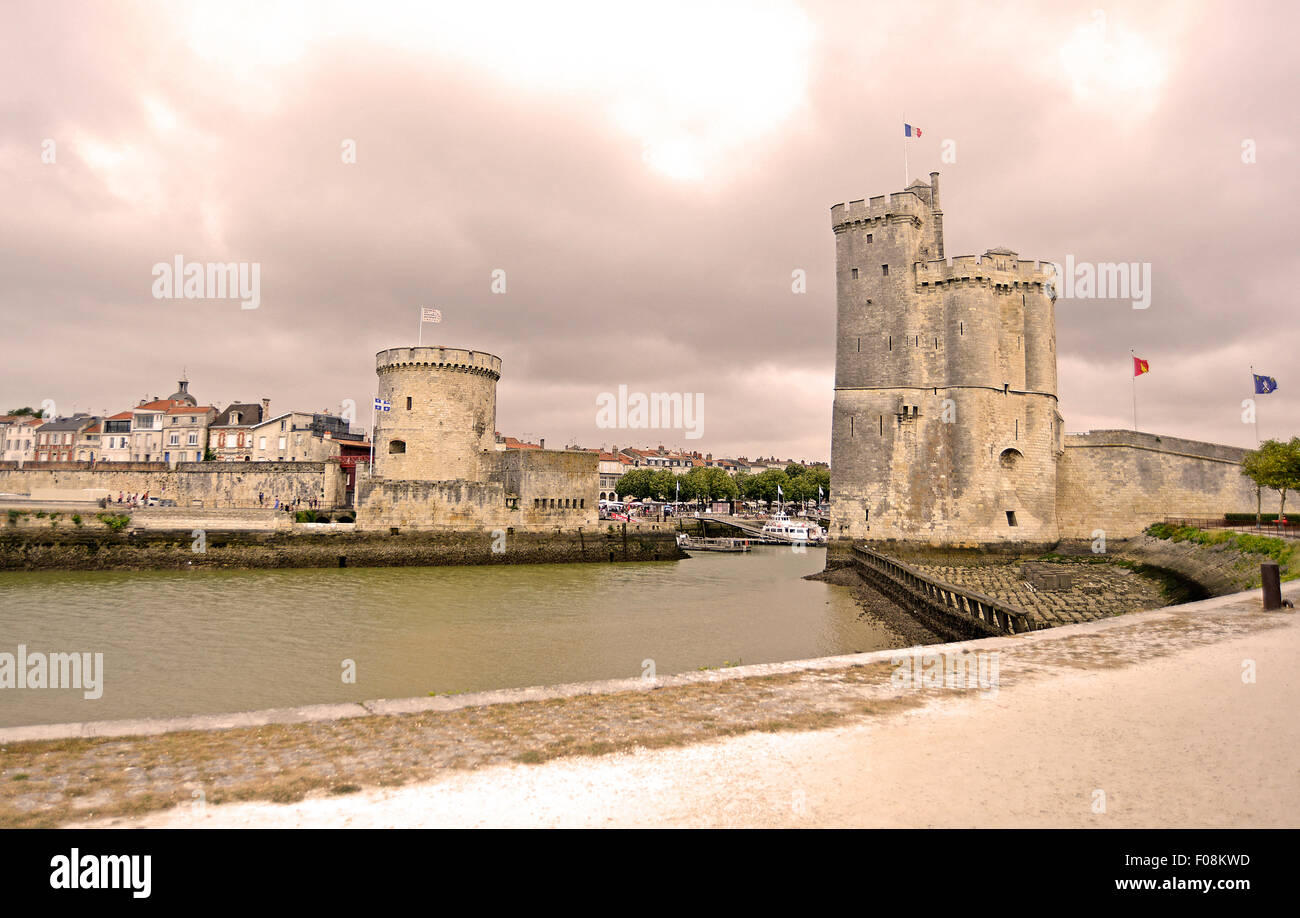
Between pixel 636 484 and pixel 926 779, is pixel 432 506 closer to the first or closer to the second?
pixel 926 779

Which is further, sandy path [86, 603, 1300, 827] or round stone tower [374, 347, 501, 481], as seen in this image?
round stone tower [374, 347, 501, 481]

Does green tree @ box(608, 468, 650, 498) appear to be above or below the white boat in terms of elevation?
above

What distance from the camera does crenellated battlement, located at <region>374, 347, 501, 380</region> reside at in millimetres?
35562

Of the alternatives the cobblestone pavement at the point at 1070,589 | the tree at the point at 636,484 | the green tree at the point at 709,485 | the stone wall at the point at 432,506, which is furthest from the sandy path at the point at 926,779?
the tree at the point at 636,484

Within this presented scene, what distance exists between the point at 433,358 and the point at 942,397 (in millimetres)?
26806

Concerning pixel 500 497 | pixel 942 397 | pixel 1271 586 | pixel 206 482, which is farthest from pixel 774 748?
pixel 206 482

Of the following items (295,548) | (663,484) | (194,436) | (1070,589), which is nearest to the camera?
(1070,589)

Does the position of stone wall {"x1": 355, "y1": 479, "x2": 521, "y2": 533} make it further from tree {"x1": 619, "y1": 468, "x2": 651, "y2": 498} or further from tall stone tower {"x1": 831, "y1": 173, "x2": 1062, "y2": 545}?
tree {"x1": 619, "y1": 468, "x2": 651, "y2": 498}

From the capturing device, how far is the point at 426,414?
118ft

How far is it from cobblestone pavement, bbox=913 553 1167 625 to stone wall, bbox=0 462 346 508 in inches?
1329

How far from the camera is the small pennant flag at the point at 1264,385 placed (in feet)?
87.9

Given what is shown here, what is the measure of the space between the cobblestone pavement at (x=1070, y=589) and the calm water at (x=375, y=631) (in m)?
4.06

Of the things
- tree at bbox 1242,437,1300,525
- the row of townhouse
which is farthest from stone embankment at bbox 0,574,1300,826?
the row of townhouse
